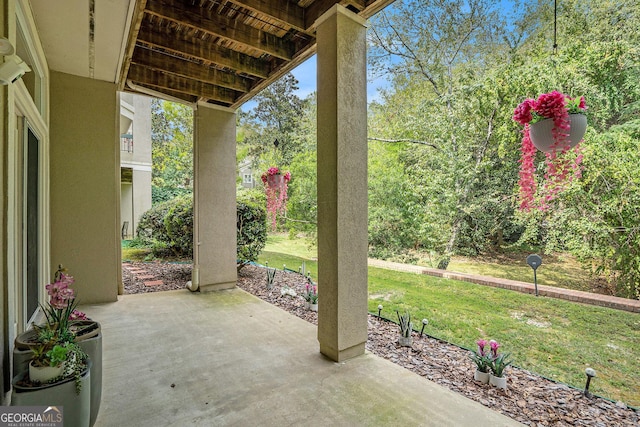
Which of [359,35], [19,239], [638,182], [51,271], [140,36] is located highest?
[140,36]

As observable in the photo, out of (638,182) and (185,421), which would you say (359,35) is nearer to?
(185,421)

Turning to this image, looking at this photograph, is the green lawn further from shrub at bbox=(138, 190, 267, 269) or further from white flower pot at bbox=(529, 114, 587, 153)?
shrub at bbox=(138, 190, 267, 269)

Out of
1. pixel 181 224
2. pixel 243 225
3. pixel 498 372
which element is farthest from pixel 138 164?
pixel 498 372

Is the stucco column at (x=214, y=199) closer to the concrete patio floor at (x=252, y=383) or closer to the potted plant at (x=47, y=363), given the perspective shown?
the concrete patio floor at (x=252, y=383)

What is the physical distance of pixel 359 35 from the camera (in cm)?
285

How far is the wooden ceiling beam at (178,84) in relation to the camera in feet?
14.4

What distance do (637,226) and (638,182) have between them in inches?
26.5

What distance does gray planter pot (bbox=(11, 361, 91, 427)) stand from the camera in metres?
1.38

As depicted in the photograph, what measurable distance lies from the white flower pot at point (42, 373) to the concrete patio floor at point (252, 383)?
710mm

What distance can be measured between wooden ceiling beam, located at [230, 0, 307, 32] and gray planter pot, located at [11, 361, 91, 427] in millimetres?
3058

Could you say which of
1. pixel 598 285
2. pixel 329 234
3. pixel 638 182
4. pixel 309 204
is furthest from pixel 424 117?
pixel 329 234

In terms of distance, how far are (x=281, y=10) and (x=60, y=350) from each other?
10.4 ft

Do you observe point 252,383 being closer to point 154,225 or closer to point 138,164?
point 154,225

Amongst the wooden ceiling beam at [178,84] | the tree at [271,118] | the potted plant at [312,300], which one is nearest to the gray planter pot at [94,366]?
the potted plant at [312,300]
